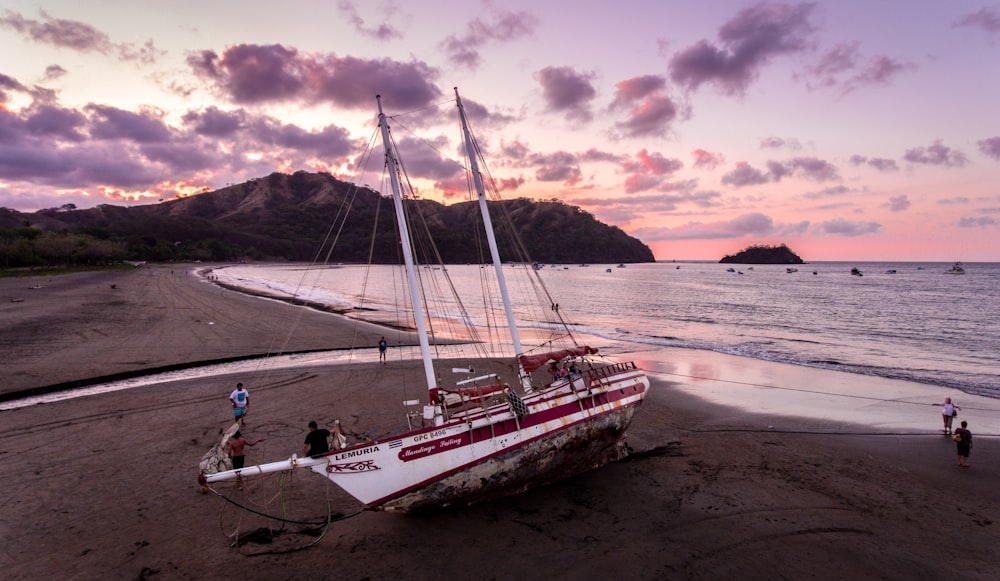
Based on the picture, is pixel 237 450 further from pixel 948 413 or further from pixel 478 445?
pixel 948 413

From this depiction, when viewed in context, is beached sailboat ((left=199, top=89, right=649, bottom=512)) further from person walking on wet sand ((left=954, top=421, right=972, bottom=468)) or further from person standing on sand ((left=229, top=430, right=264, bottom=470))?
person walking on wet sand ((left=954, top=421, right=972, bottom=468))

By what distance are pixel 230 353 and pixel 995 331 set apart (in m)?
67.6

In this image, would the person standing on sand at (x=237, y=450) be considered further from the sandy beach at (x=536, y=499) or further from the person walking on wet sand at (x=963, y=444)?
the person walking on wet sand at (x=963, y=444)

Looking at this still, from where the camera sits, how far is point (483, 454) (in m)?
12.0

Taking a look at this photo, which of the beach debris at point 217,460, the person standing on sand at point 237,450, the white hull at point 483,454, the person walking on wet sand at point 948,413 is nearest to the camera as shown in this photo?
the beach debris at point 217,460

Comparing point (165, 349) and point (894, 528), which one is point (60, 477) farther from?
point (894, 528)

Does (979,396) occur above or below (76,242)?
below

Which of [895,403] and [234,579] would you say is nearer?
[234,579]

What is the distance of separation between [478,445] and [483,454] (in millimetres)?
276

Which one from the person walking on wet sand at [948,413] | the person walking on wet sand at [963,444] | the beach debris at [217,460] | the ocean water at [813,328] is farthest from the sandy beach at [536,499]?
the ocean water at [813,328]

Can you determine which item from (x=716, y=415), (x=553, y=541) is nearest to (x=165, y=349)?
(x=553, y=541)

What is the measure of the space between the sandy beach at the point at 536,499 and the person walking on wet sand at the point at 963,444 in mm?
341

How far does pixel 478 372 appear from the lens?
27969 mm

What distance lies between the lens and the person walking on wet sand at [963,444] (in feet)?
48.9
